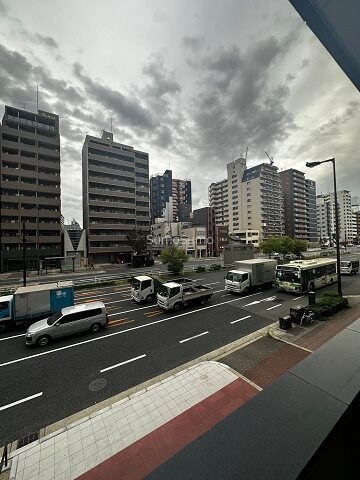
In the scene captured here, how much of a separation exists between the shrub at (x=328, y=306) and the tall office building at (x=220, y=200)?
95682 mm

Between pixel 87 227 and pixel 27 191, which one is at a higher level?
pixel 27 191

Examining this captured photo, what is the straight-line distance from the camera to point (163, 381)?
28.3ft

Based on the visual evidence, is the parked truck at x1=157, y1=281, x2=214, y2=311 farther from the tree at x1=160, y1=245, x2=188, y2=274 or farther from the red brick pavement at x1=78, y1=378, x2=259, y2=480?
the tree at x1=160, y1=245, x2=188, y2=274

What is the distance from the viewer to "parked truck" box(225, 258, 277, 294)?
68.7 ft

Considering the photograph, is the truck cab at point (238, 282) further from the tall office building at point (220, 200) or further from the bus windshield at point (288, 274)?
the tall office building at point (220, 200)

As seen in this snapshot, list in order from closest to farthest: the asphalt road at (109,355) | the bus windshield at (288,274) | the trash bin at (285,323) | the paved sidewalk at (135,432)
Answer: the paved sidewalk at (135,432) < the asphalt road at (109,355) < the trash bin at (285,323) < the bus windshield at (288,274)

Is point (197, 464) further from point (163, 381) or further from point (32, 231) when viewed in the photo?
point (32, 231)

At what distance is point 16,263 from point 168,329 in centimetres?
5068

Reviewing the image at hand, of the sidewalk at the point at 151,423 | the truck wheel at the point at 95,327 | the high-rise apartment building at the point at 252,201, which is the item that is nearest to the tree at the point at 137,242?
the truck wheel at the point at 95,327

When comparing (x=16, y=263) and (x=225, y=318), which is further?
(x=16, y=263)

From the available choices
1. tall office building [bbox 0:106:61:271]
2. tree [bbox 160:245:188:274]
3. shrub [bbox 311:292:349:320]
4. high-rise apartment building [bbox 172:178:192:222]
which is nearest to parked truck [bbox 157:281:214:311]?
shrub [bbox 311:292:349:320]

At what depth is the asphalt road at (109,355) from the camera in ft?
25.6

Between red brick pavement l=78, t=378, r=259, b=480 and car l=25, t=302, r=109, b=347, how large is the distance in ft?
28.6

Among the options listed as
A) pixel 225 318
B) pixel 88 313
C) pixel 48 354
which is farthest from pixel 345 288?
pixel 48 354
